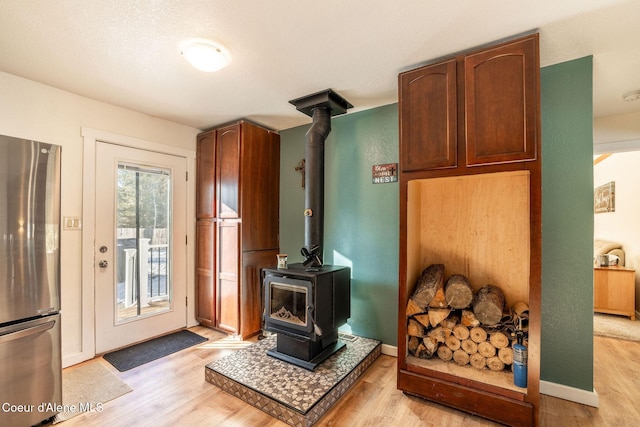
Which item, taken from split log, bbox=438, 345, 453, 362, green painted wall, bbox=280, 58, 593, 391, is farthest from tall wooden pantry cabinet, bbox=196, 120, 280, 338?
split log, bbox=438, 345, 453, 362

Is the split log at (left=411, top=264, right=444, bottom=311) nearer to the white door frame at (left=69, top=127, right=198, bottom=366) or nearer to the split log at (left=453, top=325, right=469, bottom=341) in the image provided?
the split log at (left=453, top=325, right=469, bottom=341)

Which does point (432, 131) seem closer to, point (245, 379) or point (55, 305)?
point (245, 379)

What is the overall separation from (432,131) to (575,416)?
213 centimetres

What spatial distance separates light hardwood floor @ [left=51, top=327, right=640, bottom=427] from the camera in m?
A: 1.82

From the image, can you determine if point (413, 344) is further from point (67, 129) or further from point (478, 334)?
point (67, 129)

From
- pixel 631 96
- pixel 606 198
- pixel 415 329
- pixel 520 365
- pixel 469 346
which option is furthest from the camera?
pixel 606 198

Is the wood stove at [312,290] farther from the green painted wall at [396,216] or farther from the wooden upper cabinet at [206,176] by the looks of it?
the wooden upper cabinet at [206,176]

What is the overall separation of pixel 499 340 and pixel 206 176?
3360mm

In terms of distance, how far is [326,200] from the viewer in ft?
10.4

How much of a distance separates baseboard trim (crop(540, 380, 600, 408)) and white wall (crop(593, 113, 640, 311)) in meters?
2.48

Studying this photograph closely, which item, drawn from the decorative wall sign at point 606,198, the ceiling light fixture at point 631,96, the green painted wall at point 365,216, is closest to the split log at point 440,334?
the green painted wall at point 365,216

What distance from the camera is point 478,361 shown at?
6.71 feet

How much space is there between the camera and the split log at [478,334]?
6.74ft

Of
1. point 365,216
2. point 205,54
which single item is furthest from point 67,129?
point 365,216
